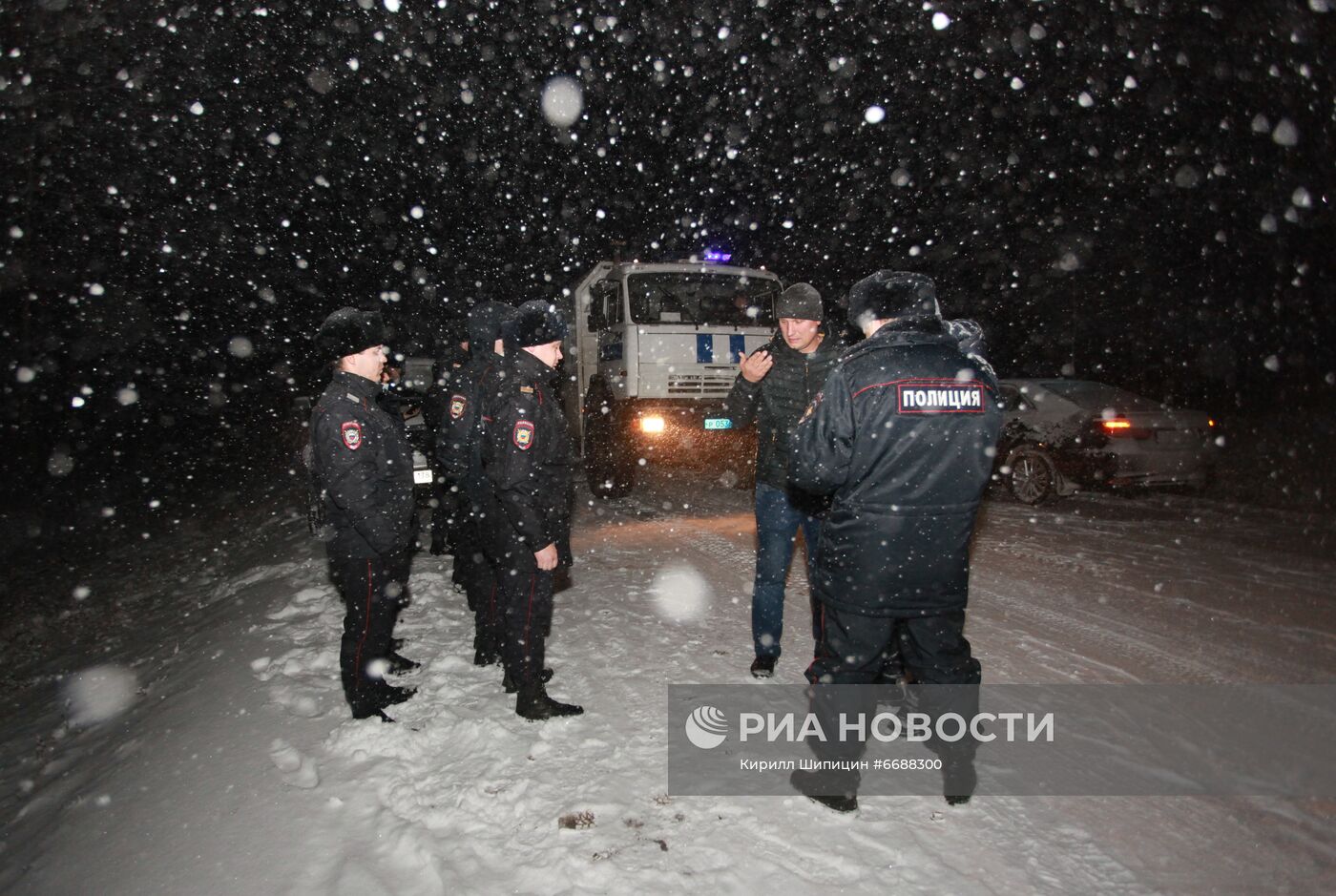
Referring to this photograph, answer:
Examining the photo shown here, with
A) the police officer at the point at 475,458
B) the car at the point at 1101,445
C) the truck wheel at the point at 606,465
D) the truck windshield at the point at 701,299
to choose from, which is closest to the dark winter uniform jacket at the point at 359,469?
the police officer at the point at 475,458

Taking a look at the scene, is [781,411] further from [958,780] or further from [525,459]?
[958,780]

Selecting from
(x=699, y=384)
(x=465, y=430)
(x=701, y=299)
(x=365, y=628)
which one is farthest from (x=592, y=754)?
(x=701, y=299)

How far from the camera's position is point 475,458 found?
4.16 metres

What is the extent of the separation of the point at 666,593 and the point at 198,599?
511 cm

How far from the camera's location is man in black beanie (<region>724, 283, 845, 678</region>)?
3691 millimetres

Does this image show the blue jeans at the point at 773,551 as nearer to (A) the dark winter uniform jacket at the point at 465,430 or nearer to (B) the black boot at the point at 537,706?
(B) the black boot at the point at 537,706

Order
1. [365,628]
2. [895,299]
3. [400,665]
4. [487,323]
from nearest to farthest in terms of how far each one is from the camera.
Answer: [895,299] < [365,628] < [400,665] < [487,323]

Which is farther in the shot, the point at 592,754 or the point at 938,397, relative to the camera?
the point at 592,754

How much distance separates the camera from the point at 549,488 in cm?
347

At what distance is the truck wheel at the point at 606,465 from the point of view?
9750 mm

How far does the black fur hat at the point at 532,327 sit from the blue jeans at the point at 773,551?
1323 mm

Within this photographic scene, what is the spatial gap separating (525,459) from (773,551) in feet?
4.50

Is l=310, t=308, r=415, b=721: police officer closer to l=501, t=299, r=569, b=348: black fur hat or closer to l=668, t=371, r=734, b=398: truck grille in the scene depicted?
l=501, t=299, r=569, b=348: black fur hat

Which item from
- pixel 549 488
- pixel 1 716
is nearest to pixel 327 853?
pixel 549 488
